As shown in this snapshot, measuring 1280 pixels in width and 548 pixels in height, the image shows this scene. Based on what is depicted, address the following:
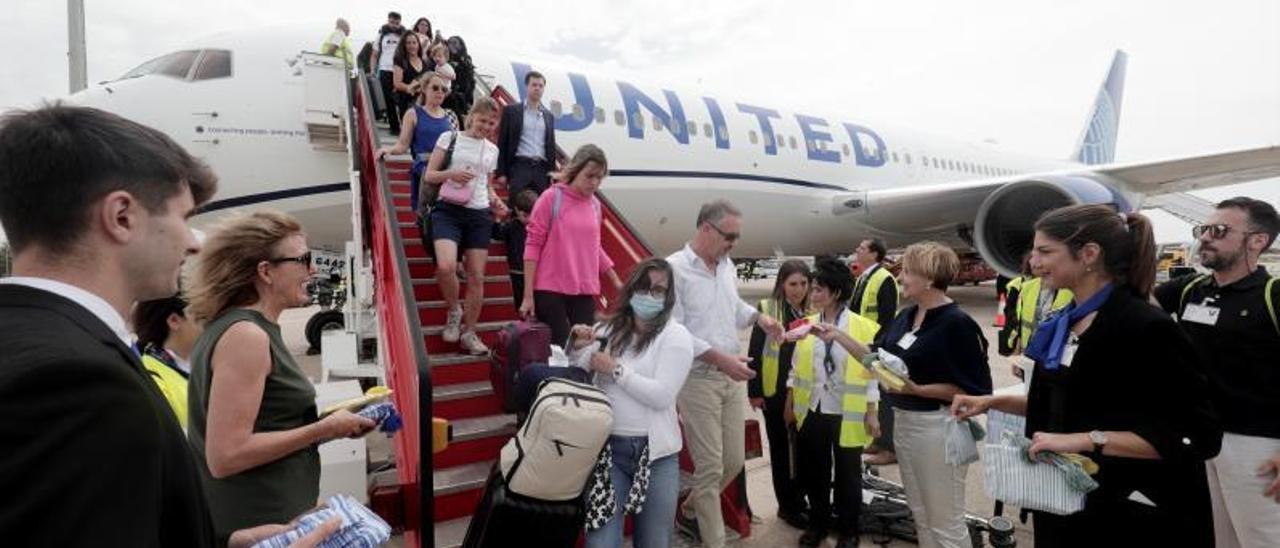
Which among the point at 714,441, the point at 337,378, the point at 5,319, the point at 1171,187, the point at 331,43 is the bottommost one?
the point at 337,378

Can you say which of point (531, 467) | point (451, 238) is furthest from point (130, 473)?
point (451, 238)

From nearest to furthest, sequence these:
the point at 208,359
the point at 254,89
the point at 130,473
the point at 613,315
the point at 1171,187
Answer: the point at 130,473
the point at 208,359
the point at 613,315
the point at 254,89
the point at 1171,187

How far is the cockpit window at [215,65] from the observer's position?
5.94m

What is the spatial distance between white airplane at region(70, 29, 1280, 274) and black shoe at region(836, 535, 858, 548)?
→ 17.7 feet

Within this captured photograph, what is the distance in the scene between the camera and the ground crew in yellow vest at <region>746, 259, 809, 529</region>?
12.0 ft

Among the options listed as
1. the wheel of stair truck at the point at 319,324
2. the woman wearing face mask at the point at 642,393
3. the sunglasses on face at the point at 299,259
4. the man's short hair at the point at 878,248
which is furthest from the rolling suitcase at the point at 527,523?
the wheel of stair truck at the point at 319,324

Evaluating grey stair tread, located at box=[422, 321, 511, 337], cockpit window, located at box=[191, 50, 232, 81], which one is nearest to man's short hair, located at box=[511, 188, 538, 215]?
grey stair tread, located at box=[422, 321, 511, 337]

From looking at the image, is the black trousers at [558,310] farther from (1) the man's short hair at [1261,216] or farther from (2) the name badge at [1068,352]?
(1) the man's short hair at [1261,216]

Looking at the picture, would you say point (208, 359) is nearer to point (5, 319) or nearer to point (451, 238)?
point (5, 319)

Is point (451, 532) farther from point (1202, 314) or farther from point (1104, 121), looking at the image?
point (1104, 121)

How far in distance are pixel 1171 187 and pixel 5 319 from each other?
50.3ft

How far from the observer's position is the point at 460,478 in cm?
316

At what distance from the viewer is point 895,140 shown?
44.4ft

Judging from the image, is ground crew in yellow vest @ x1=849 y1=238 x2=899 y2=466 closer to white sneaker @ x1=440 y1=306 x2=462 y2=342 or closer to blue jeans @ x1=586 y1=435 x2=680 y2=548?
blue jeans @ x1=586 y1=435 x2=680 y2=548
